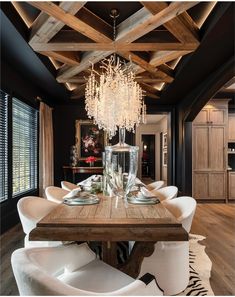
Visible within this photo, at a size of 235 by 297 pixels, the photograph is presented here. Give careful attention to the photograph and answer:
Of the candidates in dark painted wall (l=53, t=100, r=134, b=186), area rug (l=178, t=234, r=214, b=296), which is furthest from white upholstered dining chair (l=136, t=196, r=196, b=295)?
dark painted wall (l=53, t=100, r=134, b=186)

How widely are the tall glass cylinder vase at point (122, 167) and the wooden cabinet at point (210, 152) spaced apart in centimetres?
439

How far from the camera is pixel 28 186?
5.07 m

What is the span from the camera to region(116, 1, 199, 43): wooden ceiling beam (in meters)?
2.26

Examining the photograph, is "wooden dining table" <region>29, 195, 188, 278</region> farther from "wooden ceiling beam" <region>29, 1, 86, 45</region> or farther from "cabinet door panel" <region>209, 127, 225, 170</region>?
"cabinet door panel" <region>209, 127, 225, 170</region>

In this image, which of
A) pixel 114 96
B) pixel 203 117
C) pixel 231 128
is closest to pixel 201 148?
pixel 203 117

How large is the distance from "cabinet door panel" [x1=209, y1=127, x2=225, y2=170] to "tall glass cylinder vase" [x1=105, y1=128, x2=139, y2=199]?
459 centimetres

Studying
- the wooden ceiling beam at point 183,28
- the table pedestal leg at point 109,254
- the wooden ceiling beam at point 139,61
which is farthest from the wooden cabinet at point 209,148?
the table pedestal leg at point 109,254

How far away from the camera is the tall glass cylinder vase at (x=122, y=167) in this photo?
81.6 inches

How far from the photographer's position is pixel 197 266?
8.42 ft

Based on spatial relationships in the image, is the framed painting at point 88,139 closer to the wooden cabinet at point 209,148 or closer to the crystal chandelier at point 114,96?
the crystal chandelier at point 114,96

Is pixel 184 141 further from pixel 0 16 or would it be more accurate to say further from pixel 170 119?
pixel 0 16

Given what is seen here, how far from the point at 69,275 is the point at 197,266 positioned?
167 cm

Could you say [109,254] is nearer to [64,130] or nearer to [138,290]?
[138,290]

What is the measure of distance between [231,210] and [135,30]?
14.7ft
